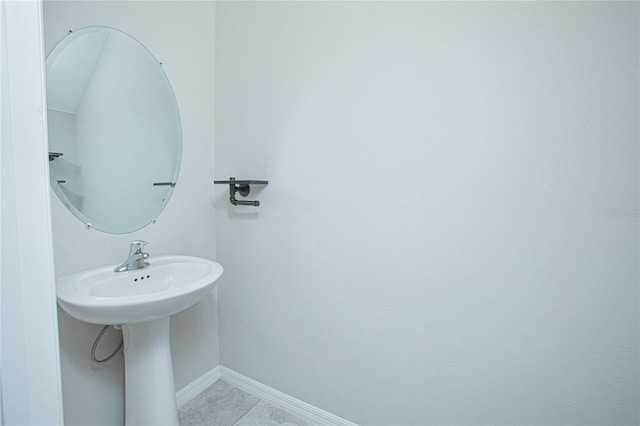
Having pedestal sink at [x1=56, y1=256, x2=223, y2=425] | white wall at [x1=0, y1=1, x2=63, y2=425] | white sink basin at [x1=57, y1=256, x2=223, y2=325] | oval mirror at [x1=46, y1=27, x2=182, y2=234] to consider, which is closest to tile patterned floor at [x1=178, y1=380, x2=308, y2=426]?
pedestal sink at [x1=56, y1=256, x2=223, y2=425]

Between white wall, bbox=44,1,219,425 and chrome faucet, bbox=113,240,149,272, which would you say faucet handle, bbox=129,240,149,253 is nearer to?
chrome faucet, bbox=113,240,149,272

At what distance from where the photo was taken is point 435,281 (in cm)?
111

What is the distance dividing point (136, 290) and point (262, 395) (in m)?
0.89

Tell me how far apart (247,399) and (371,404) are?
28.2 inches

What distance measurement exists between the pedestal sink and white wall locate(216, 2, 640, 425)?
1.51 ft

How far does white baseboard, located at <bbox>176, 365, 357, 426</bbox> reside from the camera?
4.50 feet

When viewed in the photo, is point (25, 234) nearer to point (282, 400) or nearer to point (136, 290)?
point (136, 290)

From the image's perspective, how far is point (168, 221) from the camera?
1437mm

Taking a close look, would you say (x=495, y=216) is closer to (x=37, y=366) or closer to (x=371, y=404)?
(x=371, y=404)

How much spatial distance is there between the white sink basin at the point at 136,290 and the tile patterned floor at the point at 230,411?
715 mm

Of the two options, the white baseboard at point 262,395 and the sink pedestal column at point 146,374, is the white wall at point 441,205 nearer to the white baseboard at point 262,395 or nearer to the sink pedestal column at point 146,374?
the white baseboard at point 262,395

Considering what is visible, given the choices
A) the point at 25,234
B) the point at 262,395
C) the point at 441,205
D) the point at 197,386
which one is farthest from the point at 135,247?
A: the point at 441,205

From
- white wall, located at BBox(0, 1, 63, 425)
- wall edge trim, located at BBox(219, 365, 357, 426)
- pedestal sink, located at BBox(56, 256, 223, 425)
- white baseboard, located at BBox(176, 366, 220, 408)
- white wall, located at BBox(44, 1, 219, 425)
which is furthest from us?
white baseboard, located at BBox(176, 366, 220, 408)

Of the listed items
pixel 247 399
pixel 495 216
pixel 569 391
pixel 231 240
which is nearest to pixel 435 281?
pixel 495 216
